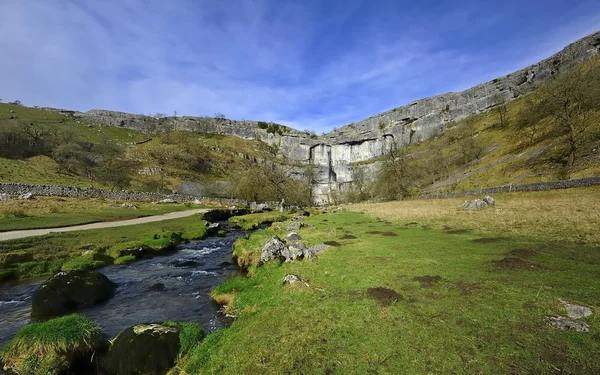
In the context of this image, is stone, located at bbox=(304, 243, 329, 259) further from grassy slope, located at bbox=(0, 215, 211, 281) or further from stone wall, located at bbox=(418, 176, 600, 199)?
stone wall, located at bbox=(418, 176, 600, 199)

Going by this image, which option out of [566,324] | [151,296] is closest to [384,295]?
[566,324]

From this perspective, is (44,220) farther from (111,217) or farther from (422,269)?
(422,269)

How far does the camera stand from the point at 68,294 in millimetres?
13586

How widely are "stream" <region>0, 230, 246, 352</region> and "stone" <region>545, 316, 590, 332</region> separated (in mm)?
11179

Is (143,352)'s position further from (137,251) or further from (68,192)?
(68,192)

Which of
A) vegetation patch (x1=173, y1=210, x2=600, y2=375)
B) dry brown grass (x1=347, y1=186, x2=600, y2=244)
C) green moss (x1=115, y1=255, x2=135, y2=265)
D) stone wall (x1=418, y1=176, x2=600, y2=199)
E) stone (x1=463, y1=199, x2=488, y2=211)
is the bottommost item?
green moss (x1=115, y1=255, x2=135, y2=265)

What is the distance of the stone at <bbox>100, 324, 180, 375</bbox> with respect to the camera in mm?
8383

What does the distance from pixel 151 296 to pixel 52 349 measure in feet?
20.9

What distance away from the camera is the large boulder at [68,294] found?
41.9 ft

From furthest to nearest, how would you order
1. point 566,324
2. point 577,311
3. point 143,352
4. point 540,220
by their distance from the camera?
point 540,220 < point 143,352 < point 577,311 < point 566,324

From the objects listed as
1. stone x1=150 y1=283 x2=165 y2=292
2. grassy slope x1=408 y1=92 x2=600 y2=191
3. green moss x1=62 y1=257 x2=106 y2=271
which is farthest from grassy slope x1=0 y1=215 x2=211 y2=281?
grassy slope x1=408 y1=92 x2=600 y2=191

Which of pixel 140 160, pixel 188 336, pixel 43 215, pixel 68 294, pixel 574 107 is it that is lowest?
pixel 188 336

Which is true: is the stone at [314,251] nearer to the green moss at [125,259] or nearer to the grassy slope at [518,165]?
the green moss at [125,259]

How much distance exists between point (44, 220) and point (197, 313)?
35.4m
